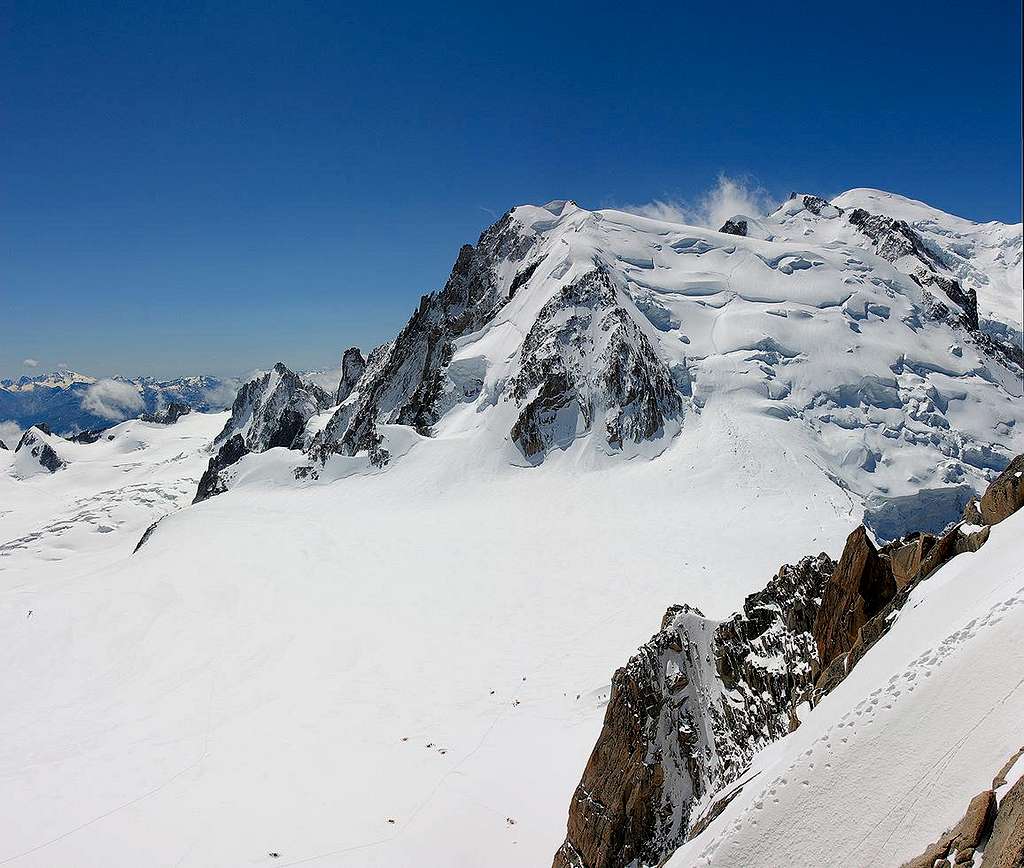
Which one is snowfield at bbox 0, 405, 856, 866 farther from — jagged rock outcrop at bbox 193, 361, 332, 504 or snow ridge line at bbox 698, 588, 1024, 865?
jagged rock outcrop at bbox 193, 361, 332, 504

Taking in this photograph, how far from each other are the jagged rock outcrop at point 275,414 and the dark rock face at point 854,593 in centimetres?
10697

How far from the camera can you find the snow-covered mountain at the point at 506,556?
17.4 m

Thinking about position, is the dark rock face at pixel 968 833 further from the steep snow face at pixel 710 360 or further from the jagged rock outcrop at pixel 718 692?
the steep snow face at pixel 710 360

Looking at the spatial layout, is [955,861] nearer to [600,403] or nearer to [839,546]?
[839,546]

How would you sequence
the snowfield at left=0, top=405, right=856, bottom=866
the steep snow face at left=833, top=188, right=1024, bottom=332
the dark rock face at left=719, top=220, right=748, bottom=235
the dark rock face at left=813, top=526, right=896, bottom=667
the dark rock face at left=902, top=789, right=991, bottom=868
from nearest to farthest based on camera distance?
the dark rock face at left=902, top=789, right=991, bottom=868 → the dark rock face at left=813, top=526, right=896, bottom=667 → the snowfield at left=0, top=405, right=856, bottom=866 → the dark rock face at left=719, top=220, right=748, bottom=235 → the steep snow face at left=833, top=188, right=1024, bottom=332

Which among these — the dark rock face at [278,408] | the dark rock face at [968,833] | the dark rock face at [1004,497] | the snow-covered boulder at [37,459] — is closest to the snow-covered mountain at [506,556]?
the dark rock face at [968,833]

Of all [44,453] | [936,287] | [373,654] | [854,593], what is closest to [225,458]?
[44,453]

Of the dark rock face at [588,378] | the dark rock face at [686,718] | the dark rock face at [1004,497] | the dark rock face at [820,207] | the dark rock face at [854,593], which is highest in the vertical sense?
the dark rock face at [820,207]

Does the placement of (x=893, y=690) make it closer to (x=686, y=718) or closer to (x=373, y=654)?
(x=686, y=718)

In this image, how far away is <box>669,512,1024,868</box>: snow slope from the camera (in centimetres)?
864

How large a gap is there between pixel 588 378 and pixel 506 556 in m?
25.3

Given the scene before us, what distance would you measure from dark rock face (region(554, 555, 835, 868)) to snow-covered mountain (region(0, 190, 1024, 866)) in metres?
0.14

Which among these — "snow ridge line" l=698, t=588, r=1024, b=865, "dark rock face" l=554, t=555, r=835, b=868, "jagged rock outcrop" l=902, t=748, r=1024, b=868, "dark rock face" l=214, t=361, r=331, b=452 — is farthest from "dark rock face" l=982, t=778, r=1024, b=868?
"dark rock face" l=214, t=361, r=331, b=452

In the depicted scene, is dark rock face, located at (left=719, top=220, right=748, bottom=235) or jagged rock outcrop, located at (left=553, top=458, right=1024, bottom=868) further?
dark rock face, located at (left=719, top=220, right=748, bottom=235)
